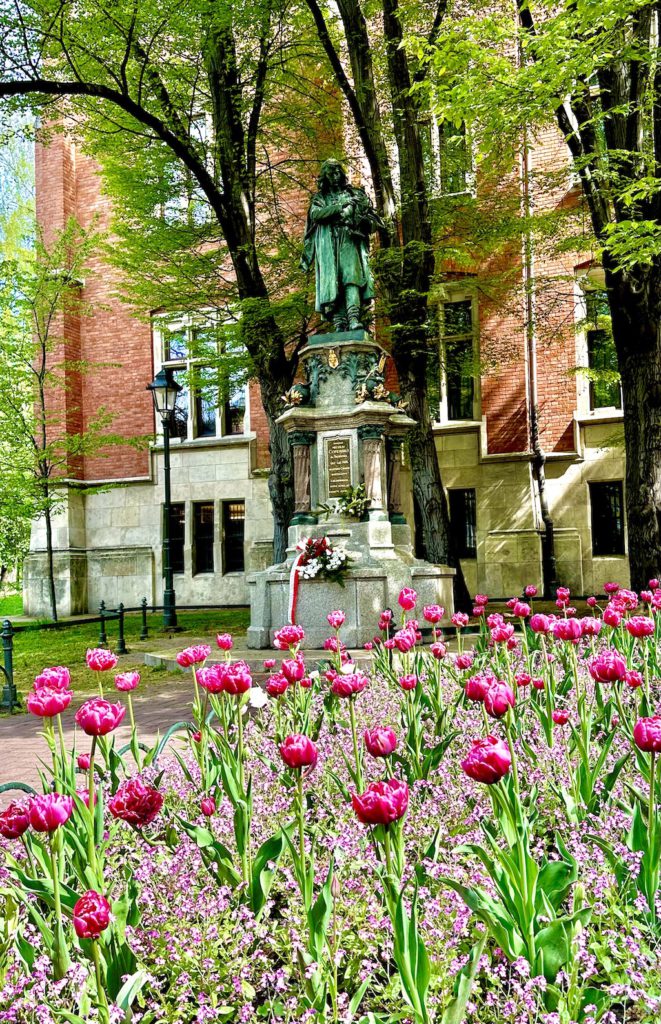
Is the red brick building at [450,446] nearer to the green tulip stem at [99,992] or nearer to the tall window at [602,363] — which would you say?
the tall window at [602,363]

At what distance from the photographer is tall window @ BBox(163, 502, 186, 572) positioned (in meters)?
22.1

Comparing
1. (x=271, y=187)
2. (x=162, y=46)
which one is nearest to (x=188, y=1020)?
(x=162, y=46)

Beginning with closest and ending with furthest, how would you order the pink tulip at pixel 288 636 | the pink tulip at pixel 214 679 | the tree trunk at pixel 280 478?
1. the pink tulip at pixel 214 679
2. the pink tulip at pixel 288 636
3. the tree trunk at pixel 280 478

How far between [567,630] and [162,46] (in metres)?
13.9

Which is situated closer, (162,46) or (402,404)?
(402,404)

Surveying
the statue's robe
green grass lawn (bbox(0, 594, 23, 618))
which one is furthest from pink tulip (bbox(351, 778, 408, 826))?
green grass lawn (bbox(0, 594, 23, 618))

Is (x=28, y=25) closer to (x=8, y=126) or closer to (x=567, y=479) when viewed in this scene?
(x=8, y=126)

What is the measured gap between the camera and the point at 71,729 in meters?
6.51

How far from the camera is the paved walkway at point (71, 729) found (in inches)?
199

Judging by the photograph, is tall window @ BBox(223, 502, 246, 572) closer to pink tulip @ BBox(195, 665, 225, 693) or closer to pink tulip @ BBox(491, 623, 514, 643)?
pink tulip @ BBox(491, 623, 514, 643)

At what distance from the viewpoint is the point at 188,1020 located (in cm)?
191

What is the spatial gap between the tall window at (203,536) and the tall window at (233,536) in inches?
22.1

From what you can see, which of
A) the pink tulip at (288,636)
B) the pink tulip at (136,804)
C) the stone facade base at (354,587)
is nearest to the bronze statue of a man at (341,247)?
the stone facade base at (354,587)

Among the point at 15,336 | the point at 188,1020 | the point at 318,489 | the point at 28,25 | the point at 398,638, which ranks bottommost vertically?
the point at 188,1020
